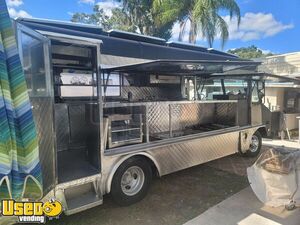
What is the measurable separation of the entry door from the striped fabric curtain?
224mm

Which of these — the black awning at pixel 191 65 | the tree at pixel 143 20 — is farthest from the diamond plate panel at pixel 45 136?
the tree at pixel 143 20

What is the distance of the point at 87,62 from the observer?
492 centimetres

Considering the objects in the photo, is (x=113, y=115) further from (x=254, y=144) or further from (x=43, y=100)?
(x=254, y=144)

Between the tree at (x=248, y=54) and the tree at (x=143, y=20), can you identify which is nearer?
the tree at (x=143, y=20)

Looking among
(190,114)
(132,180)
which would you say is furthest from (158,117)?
(132,180)

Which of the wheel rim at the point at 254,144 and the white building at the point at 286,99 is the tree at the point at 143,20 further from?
the wheel rim at the point at 254,144

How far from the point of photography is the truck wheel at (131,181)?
3.87 m

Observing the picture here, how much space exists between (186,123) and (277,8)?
783 inches

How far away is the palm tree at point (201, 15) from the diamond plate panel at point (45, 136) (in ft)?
40.0

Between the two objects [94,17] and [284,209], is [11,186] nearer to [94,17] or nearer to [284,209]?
[284,209]

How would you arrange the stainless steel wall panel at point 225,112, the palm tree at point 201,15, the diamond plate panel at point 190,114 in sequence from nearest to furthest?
the diamond plate panel at point 190,114 < the stainless steel wall panel at point 225,112 < the palm tree at point 201,15

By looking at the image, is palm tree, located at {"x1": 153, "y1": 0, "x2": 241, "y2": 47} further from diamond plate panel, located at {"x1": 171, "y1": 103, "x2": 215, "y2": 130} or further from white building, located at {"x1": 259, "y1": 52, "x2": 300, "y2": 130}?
diamond plate panel, located at {"x1": 171, "y1": 103, "x2": 215, "y2": 130}

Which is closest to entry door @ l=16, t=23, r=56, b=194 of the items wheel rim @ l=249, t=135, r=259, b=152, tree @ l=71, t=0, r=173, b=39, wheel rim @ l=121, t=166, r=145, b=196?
wheel rim @ l=121, t=166, r=145, b=196

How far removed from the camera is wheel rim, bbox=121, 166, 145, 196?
4074 mm
